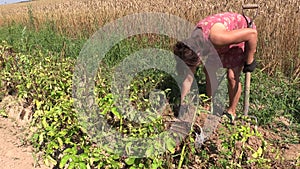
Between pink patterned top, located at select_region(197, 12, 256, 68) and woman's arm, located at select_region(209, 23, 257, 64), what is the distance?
3.0 inches

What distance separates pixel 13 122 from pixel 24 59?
2.40 feet

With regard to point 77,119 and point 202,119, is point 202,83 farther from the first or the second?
point 77,119

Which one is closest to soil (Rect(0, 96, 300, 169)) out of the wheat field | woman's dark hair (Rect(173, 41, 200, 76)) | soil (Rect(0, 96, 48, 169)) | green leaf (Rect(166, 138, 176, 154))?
soil (Rect(0, 96, 48, 169))

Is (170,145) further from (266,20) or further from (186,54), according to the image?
(266,20)

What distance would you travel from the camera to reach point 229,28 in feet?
8.65

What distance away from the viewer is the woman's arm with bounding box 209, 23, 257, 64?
2430mm

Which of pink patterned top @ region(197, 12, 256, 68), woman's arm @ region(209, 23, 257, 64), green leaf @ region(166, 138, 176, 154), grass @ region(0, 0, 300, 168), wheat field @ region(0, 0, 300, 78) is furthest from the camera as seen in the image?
wheat field @ region(0, 0, 300, 78)

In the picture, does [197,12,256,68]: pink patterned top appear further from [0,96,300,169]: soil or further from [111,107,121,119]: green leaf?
[111,107,121,119]: green leaf

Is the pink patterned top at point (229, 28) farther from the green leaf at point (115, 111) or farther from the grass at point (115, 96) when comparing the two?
the green leaf at point (115, 111)

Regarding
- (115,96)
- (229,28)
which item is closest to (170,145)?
(115,96)

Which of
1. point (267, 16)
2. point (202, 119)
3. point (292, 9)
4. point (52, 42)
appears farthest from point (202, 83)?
point (52, 42)

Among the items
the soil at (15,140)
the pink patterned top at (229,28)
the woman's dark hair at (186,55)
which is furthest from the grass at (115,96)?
the pink patterned top at (229,28)

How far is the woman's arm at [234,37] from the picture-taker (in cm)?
243

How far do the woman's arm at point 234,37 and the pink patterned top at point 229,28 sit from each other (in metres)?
0.08
